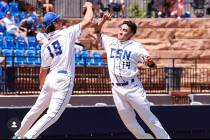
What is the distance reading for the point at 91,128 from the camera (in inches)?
557

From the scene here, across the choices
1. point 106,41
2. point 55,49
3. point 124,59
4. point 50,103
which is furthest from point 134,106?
point 55,49

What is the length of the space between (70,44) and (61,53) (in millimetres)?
192

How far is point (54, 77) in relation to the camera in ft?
38.7

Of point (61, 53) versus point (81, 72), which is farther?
point (81, 72)

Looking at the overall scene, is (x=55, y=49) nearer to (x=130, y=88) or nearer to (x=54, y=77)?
(x=54, y=77)

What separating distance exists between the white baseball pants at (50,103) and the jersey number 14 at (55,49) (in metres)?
0.30

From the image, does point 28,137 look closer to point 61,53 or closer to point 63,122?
point 61,53

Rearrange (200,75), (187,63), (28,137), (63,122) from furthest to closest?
(187,63) → (200,75) → (63,122) → (28,137)

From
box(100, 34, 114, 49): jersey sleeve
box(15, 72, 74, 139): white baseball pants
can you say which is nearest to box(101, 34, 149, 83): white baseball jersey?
box(100, 34, 114, 49): jersey sleeve

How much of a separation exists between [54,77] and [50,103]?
0.39 meters

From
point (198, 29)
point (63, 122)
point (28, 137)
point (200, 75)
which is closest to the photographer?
point (28, 137)

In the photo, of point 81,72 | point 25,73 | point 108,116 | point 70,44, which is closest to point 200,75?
point 81,72

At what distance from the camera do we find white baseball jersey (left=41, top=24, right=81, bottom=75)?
469 inches

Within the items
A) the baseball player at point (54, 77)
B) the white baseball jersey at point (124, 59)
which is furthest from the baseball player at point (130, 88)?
the baseball player at point (54, 77)
